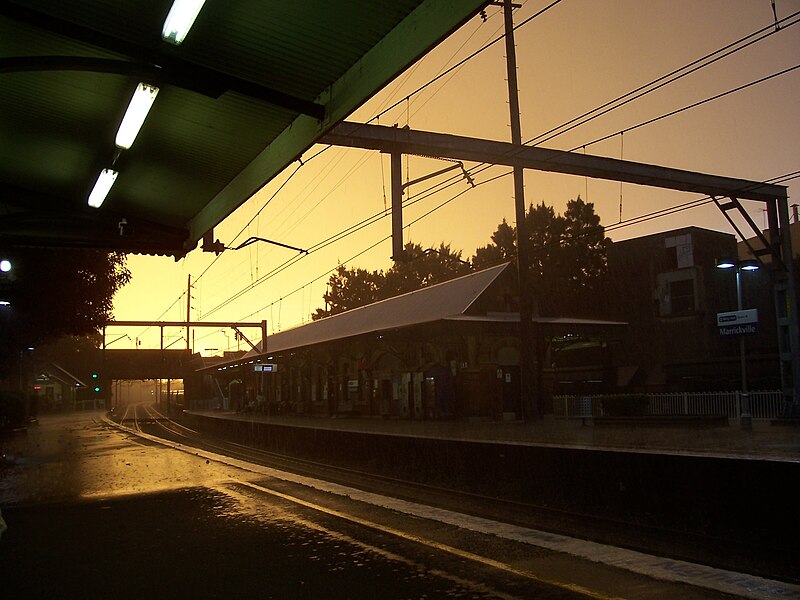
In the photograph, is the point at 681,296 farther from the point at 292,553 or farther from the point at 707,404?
the point at 292,553

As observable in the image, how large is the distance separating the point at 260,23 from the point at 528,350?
17.7m

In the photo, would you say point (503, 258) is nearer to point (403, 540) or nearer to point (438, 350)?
point (438, 350)

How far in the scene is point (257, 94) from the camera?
8.27 metres

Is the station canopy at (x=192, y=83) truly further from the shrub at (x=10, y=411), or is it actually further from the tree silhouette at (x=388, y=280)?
the tree silhouette at (x=388, y=280)

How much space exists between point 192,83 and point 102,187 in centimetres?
455

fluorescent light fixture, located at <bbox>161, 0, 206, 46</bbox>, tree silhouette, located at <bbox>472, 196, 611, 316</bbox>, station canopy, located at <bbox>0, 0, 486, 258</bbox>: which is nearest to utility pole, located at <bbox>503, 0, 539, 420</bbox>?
station canopy, located at <bbox>0, 0, 486, 258</bbox>

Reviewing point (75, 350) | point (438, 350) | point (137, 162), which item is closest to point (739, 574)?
point (137, 162)

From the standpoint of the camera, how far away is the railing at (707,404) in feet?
93.9

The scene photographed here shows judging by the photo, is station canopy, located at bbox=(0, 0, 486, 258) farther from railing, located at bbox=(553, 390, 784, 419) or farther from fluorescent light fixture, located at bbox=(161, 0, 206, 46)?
railing, located at bbox=(553, 390, 784, 419)

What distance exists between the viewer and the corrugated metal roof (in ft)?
107

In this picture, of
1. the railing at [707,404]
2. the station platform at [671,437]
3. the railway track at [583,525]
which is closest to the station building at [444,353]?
the railing at [707,404]

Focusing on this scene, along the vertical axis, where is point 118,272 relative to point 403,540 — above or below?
above

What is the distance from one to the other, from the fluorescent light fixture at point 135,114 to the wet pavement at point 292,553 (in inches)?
196

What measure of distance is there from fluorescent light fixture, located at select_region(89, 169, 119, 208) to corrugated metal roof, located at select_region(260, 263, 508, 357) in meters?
16.1
